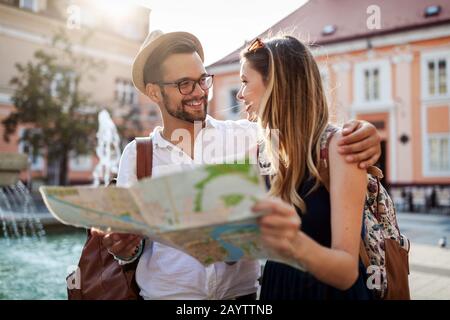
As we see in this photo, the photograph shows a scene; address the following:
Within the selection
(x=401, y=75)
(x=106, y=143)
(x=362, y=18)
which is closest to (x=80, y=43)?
(x=106, y=143)

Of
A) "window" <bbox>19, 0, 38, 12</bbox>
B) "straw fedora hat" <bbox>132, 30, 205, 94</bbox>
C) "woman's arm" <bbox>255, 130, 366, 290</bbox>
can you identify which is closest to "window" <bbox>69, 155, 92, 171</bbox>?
"window" <bbox>19, 0, 38, 12</bbox>

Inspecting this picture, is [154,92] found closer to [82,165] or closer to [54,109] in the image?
[54,109]

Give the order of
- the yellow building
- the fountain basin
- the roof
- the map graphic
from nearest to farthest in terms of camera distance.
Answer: the map graphic < the fountain basin < the roof < the yellow building

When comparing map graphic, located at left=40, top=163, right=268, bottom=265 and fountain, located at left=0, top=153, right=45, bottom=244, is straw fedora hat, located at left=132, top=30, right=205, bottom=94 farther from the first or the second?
fountain, located at left=0, top=153, right=45, bottom=244

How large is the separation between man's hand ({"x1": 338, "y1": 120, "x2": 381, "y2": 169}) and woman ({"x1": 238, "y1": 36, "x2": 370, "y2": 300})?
19mm

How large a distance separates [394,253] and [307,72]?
60 centimetres

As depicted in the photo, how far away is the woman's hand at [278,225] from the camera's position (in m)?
0.82

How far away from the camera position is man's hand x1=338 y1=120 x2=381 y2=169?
1.14 m

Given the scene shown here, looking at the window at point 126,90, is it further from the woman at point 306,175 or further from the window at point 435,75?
the woman at point 306,175

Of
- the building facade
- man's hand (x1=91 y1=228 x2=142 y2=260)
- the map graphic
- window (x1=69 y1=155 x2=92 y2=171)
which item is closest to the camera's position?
the map graphic

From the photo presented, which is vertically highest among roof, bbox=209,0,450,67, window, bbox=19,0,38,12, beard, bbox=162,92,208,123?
window, bbox=19,0,38,12

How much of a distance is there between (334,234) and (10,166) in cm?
424

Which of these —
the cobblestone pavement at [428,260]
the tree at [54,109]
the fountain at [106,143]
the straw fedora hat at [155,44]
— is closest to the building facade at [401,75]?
the fountain at [106,143]

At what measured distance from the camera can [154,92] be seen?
186 cm
